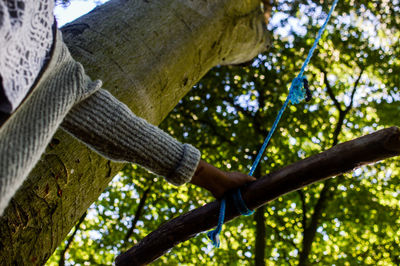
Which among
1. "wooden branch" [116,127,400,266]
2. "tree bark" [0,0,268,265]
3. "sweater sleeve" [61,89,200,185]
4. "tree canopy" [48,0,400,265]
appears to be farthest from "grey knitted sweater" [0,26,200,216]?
"tree canopy" [48,0,400,265]

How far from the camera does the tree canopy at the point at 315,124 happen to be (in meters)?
7.68

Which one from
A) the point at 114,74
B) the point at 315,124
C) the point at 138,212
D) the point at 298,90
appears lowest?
the point at 114,74

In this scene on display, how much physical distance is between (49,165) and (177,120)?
6.46 metres

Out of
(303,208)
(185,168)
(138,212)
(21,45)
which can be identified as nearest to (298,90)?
(185,168)

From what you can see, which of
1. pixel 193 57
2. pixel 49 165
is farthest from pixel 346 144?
pixel 193 57

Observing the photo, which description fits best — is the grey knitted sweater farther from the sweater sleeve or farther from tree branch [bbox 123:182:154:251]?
tree branch [bbox 123:182:154:251]

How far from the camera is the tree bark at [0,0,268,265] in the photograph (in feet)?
5.02

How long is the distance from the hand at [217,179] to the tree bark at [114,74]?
0.63 m

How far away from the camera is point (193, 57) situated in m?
2.57

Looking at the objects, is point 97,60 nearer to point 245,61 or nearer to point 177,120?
point 245,61

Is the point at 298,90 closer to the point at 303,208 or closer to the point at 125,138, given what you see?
the point at 125,138

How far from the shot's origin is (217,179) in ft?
4.72

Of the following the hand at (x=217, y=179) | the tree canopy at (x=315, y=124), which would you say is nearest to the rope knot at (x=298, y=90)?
the hand at (x=217, y=179)

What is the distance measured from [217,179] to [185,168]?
0.19 m
